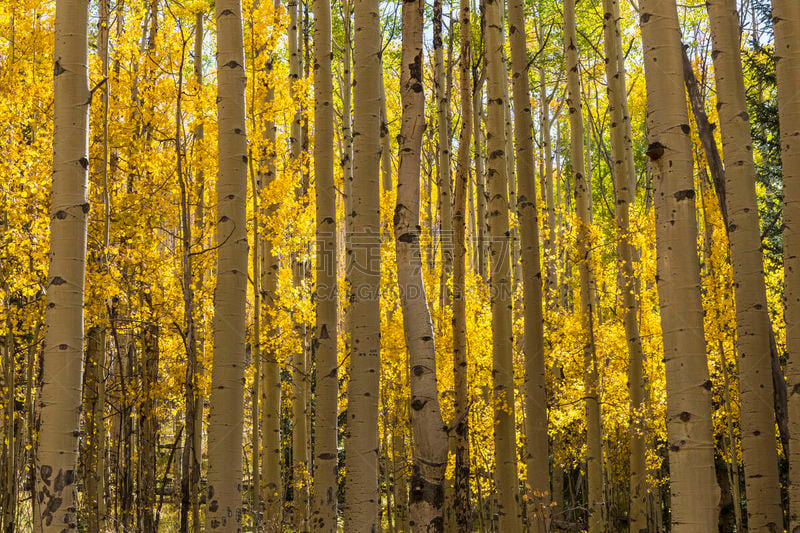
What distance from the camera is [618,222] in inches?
318

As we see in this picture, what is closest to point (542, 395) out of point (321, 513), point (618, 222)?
point (321, 513)

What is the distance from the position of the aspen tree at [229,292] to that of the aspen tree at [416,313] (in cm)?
99

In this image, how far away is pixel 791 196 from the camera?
3.91m

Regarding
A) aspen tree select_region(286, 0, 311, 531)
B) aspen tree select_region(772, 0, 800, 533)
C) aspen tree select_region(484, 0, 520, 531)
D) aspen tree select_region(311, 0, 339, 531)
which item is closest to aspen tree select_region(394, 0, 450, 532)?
aspen tree select_region(311, 0, 339, 531)

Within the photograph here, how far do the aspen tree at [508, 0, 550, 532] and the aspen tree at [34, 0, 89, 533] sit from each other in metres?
3.72

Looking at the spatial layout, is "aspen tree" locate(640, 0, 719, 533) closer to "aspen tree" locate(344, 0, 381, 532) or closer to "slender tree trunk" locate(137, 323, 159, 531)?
"aspen tree" locate(344, 0, 381, 532)

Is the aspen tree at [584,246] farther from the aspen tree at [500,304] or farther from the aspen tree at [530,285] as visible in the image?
the aspen tree at [530,285]

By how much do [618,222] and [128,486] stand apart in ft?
21.7

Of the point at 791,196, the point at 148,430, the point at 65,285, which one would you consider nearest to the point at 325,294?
the point at 65,285

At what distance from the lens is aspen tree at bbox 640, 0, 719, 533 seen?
242cm

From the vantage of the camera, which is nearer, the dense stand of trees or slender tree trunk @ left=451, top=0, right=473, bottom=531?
the dense stand of trees

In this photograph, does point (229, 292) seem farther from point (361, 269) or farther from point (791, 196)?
point (791, 196)

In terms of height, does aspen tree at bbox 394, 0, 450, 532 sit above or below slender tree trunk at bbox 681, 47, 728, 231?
below

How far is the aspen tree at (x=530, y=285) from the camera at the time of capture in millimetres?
5898
